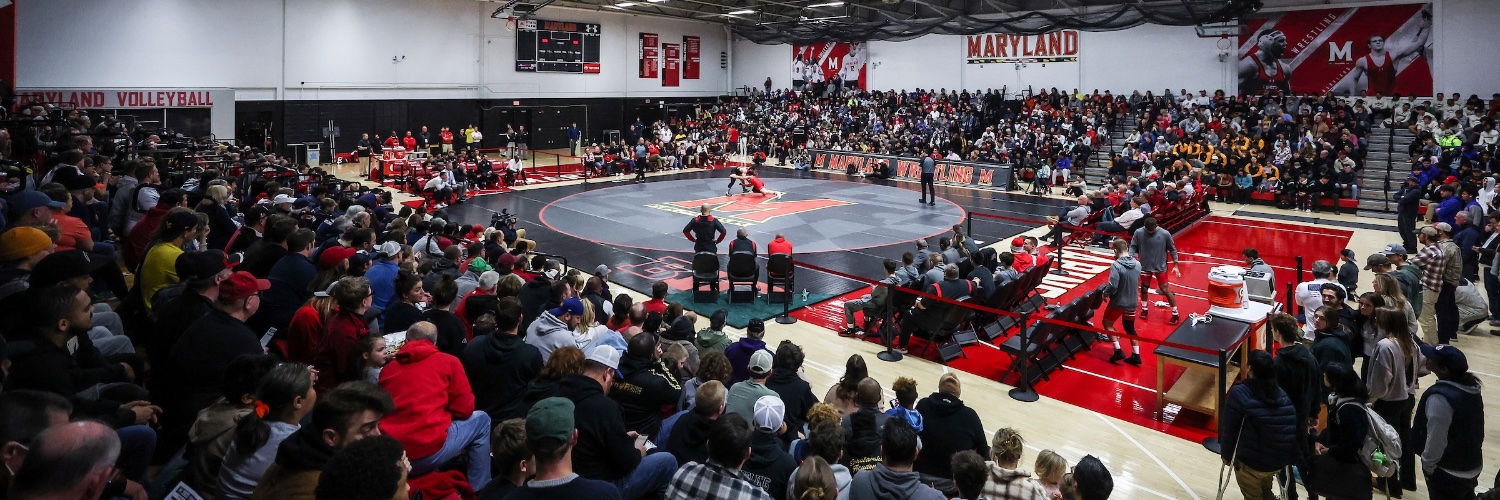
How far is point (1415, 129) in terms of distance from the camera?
25.4 metres

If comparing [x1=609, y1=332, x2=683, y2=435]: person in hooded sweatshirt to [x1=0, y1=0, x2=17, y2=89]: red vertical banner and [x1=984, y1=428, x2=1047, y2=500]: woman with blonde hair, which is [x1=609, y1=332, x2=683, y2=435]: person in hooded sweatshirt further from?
[x1=0, y1=0, x2=17, y2=89]: red vertical banner

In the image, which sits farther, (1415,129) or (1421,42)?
(1421,42)

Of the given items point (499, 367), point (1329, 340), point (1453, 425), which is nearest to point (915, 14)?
point (1329, 340)

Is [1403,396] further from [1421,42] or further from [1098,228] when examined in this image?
[1421,42]

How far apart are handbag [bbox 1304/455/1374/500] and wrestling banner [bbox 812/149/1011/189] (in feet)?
74.0

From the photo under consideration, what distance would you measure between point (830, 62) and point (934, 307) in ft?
110

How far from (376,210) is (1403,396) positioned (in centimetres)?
1309

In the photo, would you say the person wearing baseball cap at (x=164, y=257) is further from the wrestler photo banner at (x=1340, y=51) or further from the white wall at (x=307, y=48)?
the wrestler photo banner at (x=1340, y=51)

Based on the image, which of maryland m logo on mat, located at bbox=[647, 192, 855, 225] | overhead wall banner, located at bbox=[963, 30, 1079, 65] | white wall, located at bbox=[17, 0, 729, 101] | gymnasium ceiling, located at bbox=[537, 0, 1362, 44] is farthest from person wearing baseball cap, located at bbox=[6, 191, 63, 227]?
overhead wall banner, located at bbox=[963, 30, 1079, 65]

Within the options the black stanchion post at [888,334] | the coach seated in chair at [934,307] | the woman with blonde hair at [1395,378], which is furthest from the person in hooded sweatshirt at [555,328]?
the woman with blonde hair at [1395,378]

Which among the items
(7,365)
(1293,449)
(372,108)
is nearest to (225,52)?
(372,108)

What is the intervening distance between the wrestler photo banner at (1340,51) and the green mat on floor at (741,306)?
24438 millimetres

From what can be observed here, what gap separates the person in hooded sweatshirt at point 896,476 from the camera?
4.16 m

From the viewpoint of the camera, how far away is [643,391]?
17.3 feet
